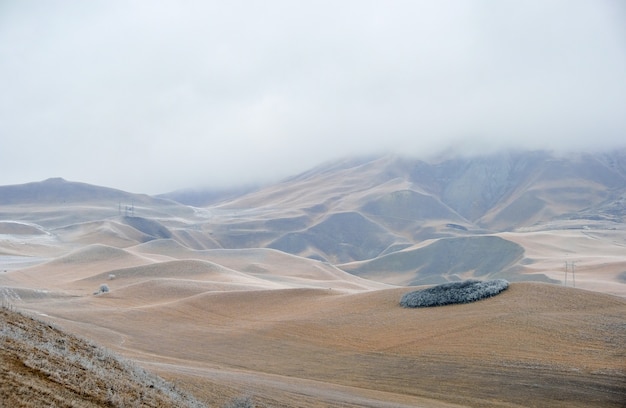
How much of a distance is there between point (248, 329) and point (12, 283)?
31807 mm

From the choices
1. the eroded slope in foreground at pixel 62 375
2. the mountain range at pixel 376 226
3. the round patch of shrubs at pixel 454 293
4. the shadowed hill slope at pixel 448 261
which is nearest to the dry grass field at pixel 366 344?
the round patch of shrubs at pixel 454 293

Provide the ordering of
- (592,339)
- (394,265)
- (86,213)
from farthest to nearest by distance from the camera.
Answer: (86,213)
(394,265)
(592,339)

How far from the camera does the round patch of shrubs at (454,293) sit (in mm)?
30953

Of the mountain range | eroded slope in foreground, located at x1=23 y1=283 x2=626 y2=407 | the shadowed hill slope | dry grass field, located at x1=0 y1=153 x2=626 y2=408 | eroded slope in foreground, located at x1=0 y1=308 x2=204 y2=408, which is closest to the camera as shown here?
eroded slope in foreground, located at x1=0 y1=308 x2=204 y2=408

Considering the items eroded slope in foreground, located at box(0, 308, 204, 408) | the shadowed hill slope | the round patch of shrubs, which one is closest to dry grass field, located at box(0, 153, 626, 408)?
eroded slope in foreground, located at box(0, 308, 204, 408)

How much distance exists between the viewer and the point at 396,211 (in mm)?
185500

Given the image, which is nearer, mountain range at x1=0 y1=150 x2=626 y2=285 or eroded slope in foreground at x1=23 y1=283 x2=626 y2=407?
eroded slope in foreground at x1=23 y1=283 x2=626 y2=407

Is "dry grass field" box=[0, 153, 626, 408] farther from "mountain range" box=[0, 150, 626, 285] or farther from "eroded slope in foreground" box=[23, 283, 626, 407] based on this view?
"mountain range" box=[0, 150, 626, 285]

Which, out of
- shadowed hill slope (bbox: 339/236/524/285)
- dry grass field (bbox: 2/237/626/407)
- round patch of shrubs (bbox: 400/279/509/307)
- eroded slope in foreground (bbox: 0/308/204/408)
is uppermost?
eroded slope in foreground (bbox: 0/308/204/408)

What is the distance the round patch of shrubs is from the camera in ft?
102

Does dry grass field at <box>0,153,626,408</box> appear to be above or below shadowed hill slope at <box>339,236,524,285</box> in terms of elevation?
above

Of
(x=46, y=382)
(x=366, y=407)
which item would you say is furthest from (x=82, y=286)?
(x=46, y=382)

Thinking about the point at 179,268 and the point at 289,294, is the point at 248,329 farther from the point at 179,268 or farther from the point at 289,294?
the point at 179,268

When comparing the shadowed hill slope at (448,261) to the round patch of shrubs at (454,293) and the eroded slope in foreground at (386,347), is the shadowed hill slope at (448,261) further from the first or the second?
the eroded slope in foreground at (386,347)
